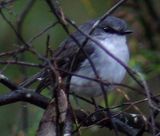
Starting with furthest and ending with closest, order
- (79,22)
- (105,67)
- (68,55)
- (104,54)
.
Answer: (79,22)
(104,54)
(105,67)
(68,55)

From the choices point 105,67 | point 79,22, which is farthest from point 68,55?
point 79,22

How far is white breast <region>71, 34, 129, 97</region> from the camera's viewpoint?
15.1ft

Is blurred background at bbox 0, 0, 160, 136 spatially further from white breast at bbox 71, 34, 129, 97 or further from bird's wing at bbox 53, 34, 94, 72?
bird's wing at bbox 53, 34, 94, 72

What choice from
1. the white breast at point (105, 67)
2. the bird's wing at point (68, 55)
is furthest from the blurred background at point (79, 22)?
the bird's wing at point (68, 55)

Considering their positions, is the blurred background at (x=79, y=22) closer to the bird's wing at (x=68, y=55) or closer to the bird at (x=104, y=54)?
the bird at (x=104, y=54)

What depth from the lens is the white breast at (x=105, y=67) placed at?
4602 millimetres

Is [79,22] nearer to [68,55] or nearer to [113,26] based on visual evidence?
[113,26]

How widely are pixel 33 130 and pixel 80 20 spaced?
2.15 meters

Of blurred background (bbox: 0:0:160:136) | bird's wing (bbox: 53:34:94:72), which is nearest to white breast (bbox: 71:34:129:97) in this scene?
bird's wing (bbox: 53:34:94:72)

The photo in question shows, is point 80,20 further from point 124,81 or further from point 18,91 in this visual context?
point 18,91

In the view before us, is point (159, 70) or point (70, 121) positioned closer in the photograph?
point (70, 121)

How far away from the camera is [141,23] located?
228 inches

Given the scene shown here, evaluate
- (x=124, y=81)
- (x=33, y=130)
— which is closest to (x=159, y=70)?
(x=124, y=81)

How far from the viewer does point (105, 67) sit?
468 centimetres
